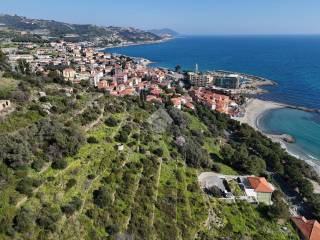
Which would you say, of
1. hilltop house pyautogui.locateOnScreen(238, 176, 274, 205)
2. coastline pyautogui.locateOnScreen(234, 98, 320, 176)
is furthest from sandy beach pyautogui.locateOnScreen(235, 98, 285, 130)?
hilltop house pyautogui.locateOnScreen(238, 176, 274, 205)

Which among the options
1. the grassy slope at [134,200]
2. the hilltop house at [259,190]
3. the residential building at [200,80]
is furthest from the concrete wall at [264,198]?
the residential building at [200,80]

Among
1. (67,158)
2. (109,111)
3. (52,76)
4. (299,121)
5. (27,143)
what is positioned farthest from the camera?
(299,121)

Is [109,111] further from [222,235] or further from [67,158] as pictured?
[222,235]

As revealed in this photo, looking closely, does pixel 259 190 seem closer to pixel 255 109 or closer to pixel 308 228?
pixel 308 228

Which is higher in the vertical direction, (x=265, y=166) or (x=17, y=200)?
(x=17, y=200)

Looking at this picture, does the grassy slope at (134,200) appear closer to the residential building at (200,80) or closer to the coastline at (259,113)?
the coastline at (259,113)

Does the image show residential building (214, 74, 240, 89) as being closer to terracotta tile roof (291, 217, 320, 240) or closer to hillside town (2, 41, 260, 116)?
hillside town (2, 41, 260, 116)

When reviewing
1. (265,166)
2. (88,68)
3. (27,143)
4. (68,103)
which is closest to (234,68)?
(88,68)
